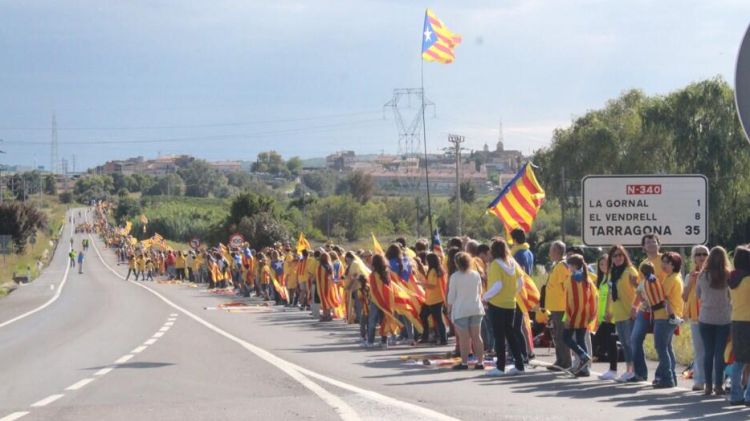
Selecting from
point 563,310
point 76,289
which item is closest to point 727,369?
point 563,310

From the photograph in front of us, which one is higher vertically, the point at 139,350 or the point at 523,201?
the point at 523,201

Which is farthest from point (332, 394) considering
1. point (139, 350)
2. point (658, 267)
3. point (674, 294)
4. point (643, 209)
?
point (139, 350)

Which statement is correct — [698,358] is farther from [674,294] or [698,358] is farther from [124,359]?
[124,359]

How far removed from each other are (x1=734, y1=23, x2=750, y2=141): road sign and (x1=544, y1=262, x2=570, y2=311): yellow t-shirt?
7.52 metres

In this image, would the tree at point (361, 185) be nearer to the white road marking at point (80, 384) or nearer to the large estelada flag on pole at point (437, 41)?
the large estelada flag on pole at point (437, 41)

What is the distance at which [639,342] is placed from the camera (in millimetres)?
13953

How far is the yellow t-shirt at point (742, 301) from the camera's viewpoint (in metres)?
12.0

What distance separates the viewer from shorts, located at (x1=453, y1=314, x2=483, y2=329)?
623 inches

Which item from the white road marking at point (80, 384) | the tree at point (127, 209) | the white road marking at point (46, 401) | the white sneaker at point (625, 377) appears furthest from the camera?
the tree at point (127, 209)

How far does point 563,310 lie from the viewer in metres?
15.1

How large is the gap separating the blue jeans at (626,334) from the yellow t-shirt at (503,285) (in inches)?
59.7

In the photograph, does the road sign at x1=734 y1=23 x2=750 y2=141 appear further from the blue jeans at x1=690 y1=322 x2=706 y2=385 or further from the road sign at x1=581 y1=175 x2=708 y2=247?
the road sign at x1=581 y1=175 x2=708 y2=247

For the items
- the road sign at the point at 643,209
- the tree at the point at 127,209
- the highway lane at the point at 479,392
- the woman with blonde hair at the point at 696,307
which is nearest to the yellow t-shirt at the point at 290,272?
the highway lane at the point at 479,392

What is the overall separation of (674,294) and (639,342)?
32.6 inches
